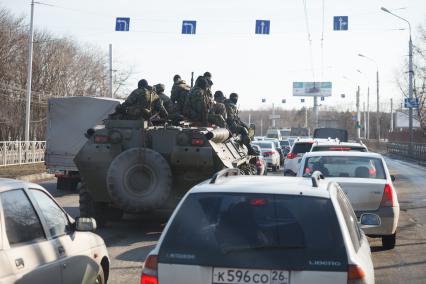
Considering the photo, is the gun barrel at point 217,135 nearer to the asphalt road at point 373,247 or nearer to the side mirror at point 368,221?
the asphalt road at point 373,247

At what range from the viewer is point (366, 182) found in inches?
420

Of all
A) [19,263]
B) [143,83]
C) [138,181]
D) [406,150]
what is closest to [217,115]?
[143,83]

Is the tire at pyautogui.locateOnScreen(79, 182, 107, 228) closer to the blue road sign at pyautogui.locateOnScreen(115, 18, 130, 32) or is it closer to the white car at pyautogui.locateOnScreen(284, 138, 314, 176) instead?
the white car at pyautogui.locateOnScreen(284, 138, 314, 176)

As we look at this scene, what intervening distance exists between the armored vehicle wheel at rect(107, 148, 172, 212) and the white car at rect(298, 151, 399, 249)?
7.92 ft

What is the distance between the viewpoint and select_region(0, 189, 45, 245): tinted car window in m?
4.94

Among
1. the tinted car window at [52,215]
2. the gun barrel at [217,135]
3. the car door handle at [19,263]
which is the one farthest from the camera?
the gun barrel at [217,135]

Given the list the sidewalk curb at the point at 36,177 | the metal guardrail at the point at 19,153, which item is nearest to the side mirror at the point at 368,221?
the sidewalk curb at the point at 36,177

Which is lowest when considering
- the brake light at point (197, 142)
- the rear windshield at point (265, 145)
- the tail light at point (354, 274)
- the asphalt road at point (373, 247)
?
the asphalt road at point (373, 247)

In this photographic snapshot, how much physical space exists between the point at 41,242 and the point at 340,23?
86.2 feet

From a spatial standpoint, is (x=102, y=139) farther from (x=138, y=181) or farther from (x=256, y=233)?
(x=256, y=233)

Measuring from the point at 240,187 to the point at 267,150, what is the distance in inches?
1153

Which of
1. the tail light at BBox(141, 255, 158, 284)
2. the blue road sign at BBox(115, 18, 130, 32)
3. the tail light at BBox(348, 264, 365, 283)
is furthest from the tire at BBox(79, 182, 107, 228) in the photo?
the blue road sign at BBox(115, 18, 130, 32)

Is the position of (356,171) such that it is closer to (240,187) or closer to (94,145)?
(94,145)

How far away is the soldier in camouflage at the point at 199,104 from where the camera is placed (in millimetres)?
15180
